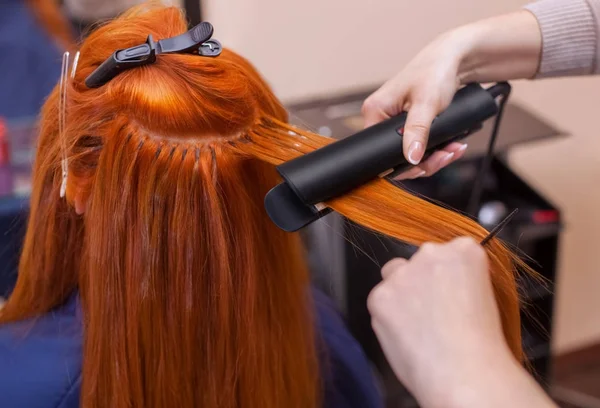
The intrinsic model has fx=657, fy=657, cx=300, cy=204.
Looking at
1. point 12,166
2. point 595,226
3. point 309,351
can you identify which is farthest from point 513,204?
point 12,166

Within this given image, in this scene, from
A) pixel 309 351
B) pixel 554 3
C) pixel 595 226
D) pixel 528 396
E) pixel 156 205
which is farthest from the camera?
pixel 595 226

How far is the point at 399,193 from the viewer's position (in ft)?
2.14

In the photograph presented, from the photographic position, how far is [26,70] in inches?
62.5

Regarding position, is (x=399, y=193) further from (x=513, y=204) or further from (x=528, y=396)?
(x=513, y=204)

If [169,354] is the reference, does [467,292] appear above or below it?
above

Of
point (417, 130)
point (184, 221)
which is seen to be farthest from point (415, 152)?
point (184, 221)

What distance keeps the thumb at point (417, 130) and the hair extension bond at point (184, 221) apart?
2.1 inches

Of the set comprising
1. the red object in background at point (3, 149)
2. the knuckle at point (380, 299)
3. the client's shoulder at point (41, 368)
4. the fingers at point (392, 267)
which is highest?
the fingers at point (392, 267)

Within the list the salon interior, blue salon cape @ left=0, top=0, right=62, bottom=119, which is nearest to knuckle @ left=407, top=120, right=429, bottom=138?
the salon interior

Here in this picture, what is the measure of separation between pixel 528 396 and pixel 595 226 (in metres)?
1.63

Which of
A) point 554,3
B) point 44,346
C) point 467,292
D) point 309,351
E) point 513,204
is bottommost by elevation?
point 513,204

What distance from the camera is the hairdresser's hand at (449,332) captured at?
50cm

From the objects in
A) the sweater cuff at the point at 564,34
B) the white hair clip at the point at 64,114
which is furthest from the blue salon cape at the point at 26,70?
the sweater cuff at the point at 564,34

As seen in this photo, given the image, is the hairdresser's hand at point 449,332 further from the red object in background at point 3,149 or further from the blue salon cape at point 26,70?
the blue salon cape at point 26,70
